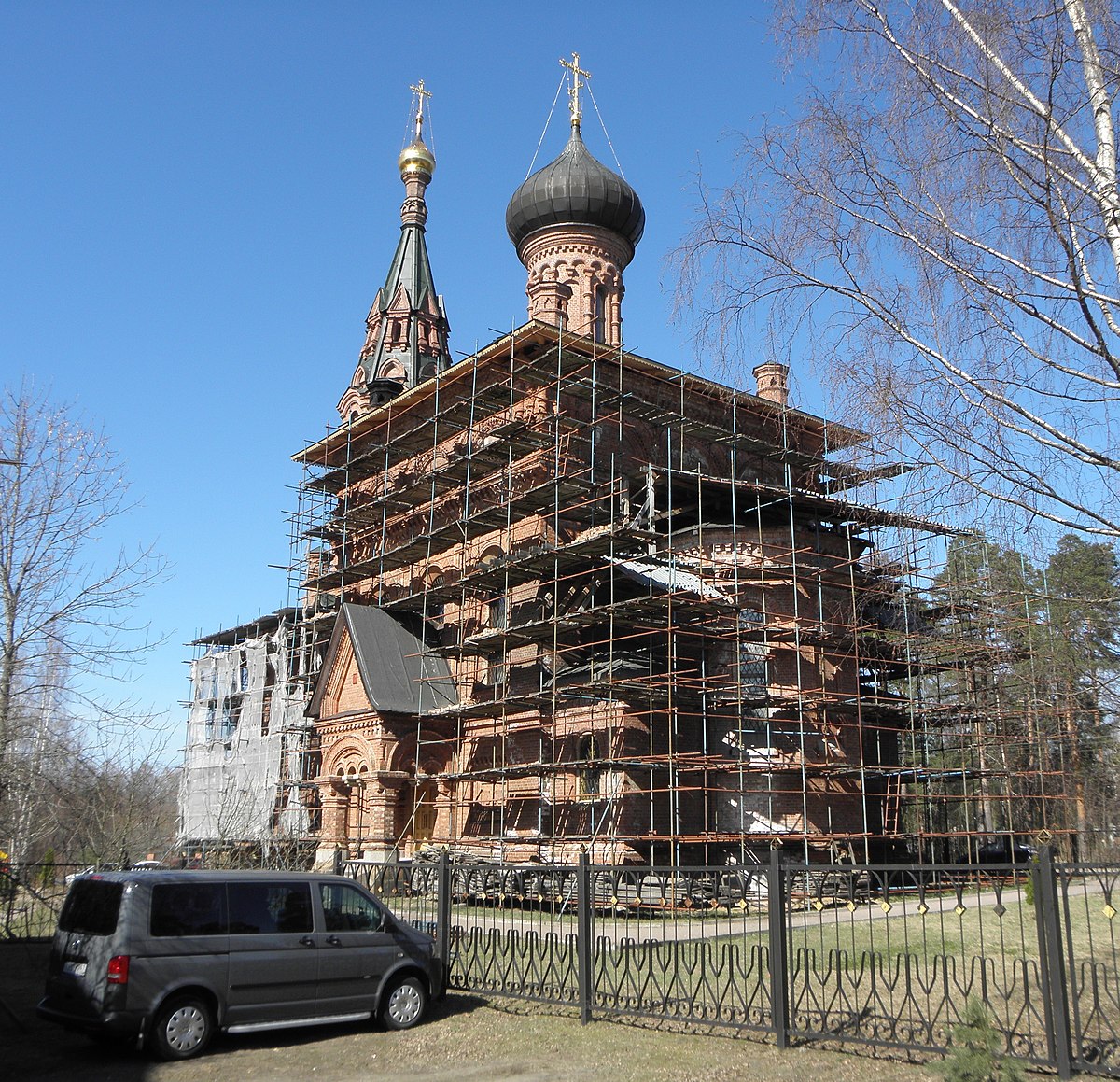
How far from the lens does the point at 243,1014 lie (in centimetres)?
909

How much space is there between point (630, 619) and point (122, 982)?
14388mm

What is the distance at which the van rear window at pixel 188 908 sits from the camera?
8.92 metres

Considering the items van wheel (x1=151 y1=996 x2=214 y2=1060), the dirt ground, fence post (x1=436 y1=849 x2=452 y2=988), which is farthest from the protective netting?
van wheel (x1=151 y1=996 x2=214 y2=1060)

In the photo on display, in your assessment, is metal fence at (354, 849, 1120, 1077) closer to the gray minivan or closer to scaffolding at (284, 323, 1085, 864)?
the gray minivan

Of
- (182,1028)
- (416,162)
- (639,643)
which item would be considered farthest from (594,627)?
(416,162)

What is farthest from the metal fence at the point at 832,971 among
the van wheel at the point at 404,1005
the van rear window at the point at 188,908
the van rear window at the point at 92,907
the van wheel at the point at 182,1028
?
the van rear window at the point at 92,907

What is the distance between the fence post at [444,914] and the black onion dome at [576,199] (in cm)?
2413

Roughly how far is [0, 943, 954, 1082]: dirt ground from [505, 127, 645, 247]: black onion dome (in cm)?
2581

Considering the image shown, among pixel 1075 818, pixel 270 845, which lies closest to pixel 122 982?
pixel 270 845

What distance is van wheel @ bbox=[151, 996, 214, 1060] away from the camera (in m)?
8.60

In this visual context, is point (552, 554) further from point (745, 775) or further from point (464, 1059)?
Result: point (464, 1059)

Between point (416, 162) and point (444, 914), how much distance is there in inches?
1328

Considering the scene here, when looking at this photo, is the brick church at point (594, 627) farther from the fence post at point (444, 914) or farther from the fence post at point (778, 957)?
the fence post at point (778, 957)

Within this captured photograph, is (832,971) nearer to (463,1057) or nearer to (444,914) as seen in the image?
(444,914)
